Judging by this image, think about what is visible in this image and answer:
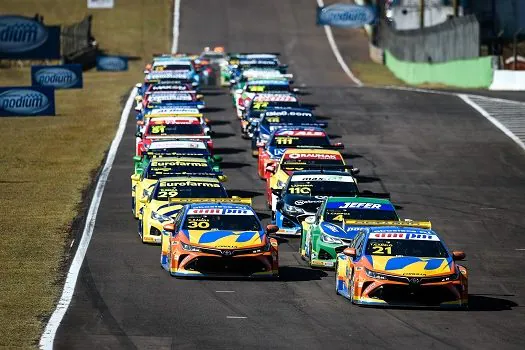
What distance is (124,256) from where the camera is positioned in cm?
2692

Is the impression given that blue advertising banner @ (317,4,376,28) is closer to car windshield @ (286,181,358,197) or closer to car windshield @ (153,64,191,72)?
car windshield @ (153,64,191,72)

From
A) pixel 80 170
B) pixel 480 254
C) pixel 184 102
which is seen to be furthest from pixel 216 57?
pixel 480 254

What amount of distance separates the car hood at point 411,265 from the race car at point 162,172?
9.16 meters

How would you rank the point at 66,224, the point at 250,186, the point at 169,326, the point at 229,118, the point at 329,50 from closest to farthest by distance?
1. the point at 169,326
2. the point at 66,224
3. the point at 250,186
4. the point at 229,118
5. the point at 329,50

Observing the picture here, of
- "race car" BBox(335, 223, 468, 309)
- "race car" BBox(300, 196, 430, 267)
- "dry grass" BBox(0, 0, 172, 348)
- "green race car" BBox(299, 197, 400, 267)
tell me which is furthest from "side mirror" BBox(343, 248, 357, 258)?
"dry grass" BBox(0, 0, 172, 348)

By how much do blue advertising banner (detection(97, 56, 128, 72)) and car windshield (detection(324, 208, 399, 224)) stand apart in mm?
53958

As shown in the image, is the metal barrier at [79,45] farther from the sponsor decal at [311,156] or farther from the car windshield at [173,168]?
the car windshield at [173,168]

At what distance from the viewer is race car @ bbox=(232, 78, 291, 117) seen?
171 feet

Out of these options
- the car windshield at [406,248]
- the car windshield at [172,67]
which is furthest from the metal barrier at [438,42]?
the car windshield at [406,248]

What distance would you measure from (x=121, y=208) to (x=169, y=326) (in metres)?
14.1

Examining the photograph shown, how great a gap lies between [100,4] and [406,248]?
76.6 meters

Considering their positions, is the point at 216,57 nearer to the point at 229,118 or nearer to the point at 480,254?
the point at 229,118

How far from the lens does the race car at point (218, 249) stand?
24078mm

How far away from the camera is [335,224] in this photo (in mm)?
26016
